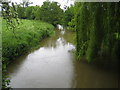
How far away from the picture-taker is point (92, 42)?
445cm

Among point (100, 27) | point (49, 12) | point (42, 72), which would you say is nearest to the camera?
point (100, 27)

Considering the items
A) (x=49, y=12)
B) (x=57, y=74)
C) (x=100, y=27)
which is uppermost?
(x=49, y=12)

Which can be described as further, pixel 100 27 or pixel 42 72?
pixel 42 72

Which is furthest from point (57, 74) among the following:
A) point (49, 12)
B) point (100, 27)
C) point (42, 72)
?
point (49, 12)

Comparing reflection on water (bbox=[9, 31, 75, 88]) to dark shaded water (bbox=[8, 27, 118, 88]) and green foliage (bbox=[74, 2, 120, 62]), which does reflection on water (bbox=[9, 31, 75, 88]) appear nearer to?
dark shaded water (bbox=[8, 27, 118, 88])

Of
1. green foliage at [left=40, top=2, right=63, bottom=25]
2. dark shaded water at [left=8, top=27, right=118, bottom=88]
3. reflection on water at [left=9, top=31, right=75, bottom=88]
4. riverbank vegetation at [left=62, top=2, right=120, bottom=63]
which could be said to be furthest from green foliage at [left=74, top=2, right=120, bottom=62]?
green foliage at [left=40, top=2, right=63, bottom=25]

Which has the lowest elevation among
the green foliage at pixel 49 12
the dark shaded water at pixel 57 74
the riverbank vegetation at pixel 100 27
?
the dark shaded water at pixel 57 74

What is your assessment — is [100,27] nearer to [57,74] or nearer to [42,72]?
[57,74]

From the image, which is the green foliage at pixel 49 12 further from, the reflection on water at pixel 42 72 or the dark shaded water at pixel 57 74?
the dark shaded water at pixel 57 74

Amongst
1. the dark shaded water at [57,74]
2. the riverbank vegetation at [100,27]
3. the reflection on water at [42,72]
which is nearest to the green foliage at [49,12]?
the reflection on water at [42,72]

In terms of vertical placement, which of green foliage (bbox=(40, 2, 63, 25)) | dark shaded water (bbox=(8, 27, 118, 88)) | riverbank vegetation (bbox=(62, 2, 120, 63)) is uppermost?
green foliage (bbox=(40, 2, 63, 25))

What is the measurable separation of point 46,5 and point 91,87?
651 inches

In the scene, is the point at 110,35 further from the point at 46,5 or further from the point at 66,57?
the point at 46,5

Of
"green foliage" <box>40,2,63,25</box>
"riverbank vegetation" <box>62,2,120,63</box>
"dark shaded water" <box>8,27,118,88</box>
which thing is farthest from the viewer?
"green foliage" <box>40,2,63,25</box>
